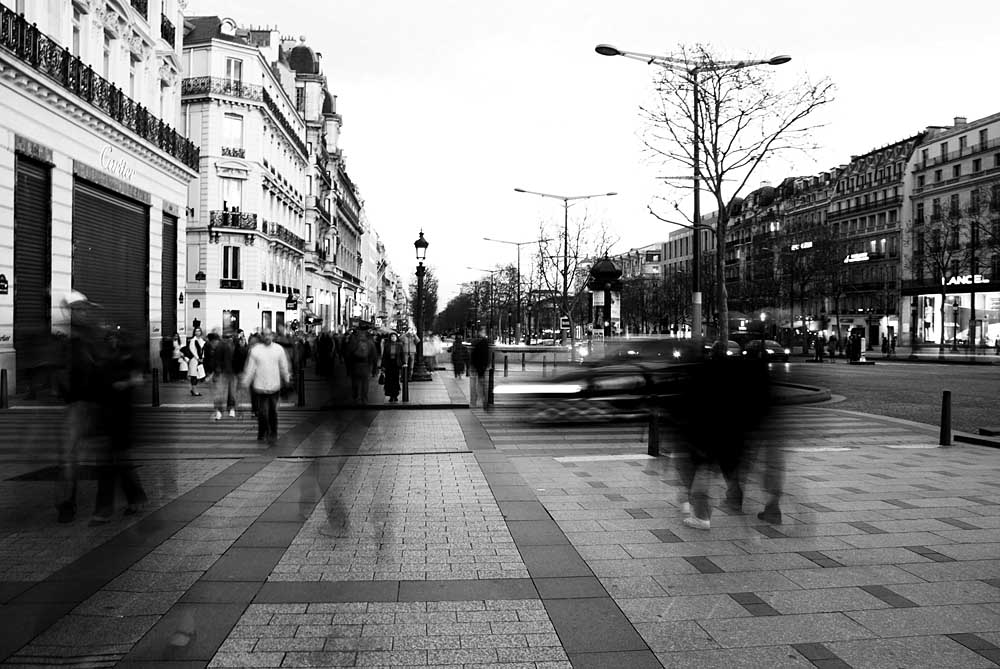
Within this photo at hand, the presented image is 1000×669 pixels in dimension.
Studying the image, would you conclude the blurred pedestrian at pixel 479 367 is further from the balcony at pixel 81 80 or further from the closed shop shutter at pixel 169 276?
the closed shop shutter at pixel 169 276

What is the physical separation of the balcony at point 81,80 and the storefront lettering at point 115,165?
978 mm

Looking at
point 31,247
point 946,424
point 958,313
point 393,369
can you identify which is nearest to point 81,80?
point 31,247

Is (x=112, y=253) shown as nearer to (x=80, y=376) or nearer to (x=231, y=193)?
(x=80, y=376)

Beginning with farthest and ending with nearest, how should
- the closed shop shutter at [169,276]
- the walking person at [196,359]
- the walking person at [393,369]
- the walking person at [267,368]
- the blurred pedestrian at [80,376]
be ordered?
the closed shop shutter at [169,276] → the walking person at [196,359] → the walking person at [393,369] → the walking person at [267,368] → the blurred pedestrian at [80,376]

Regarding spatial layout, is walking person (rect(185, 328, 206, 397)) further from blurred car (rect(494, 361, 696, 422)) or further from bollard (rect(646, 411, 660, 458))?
bollard (rect(646, 411, 660, 458))

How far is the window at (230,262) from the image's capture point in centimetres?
4851

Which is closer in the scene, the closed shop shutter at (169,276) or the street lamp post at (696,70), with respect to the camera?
the street lamp post at (696,70)

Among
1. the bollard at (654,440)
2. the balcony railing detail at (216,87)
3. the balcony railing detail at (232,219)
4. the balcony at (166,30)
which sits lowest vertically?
the bollard at (654,440)

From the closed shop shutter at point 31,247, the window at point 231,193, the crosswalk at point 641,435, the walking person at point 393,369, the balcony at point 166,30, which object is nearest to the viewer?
the crosswalk at point 641,435

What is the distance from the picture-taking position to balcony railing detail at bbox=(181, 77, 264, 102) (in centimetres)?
4638

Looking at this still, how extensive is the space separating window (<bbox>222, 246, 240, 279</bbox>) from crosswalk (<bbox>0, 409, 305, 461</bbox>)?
31.7 m

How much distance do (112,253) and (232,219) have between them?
944 inches

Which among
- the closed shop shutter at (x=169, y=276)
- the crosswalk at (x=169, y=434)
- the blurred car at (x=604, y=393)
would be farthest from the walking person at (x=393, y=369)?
the closed shop shutter at (x=169, y=276)

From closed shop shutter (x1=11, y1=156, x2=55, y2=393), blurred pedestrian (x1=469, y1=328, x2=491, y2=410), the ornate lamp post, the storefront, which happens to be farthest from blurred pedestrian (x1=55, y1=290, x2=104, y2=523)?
the storefront
